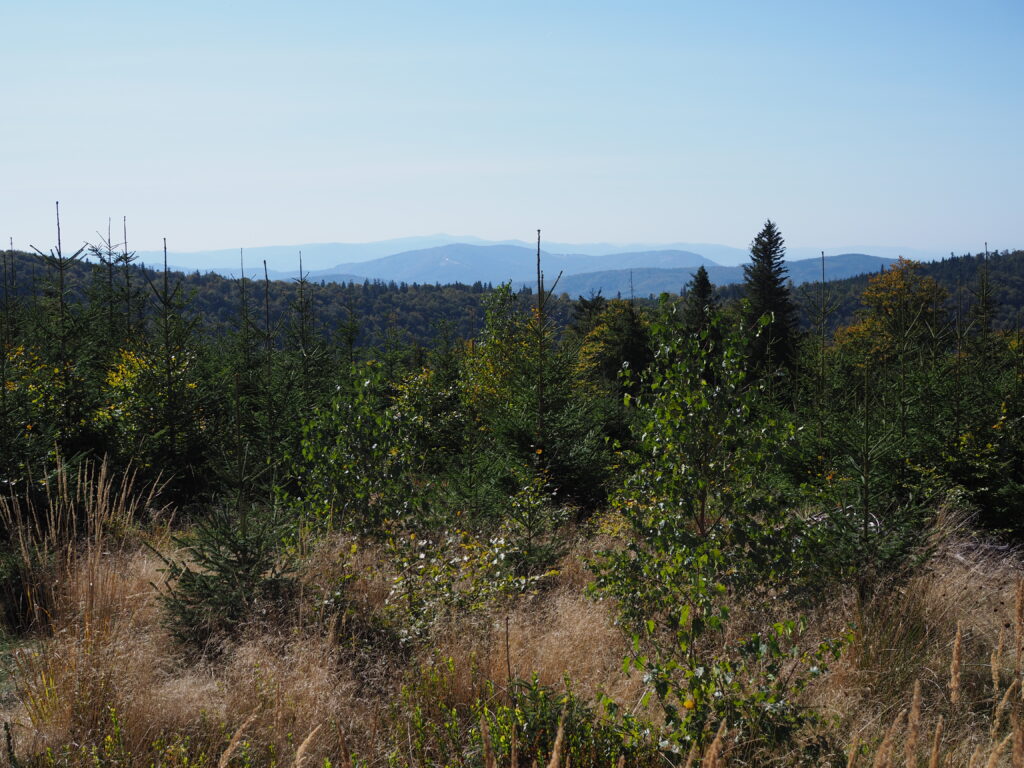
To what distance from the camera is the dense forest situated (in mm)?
3119

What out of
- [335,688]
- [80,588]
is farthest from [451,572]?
[80,588]

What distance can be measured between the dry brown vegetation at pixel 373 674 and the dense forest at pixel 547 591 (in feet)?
0.07

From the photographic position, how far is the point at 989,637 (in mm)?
4586

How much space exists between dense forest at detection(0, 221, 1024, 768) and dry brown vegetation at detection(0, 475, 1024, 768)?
0.07 feet

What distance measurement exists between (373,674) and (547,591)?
1.98m

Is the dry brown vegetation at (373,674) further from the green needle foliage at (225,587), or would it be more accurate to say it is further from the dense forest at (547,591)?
the green needle foliage at (225,587)

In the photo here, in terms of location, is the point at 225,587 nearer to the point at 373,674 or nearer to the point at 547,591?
the point at 373,674

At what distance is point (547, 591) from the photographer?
223 inches

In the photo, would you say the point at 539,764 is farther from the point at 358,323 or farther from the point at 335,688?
the point at 358,323

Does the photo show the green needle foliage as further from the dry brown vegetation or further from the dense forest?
the dry brown vegetation

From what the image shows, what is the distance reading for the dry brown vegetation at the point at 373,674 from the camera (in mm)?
3119

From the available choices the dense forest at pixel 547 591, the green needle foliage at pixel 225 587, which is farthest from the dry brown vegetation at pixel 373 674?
the green needle foliage at pixel 225 587

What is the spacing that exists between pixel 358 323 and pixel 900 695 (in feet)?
Answer: 52.6

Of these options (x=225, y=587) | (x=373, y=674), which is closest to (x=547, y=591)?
(x=373, y=674)
